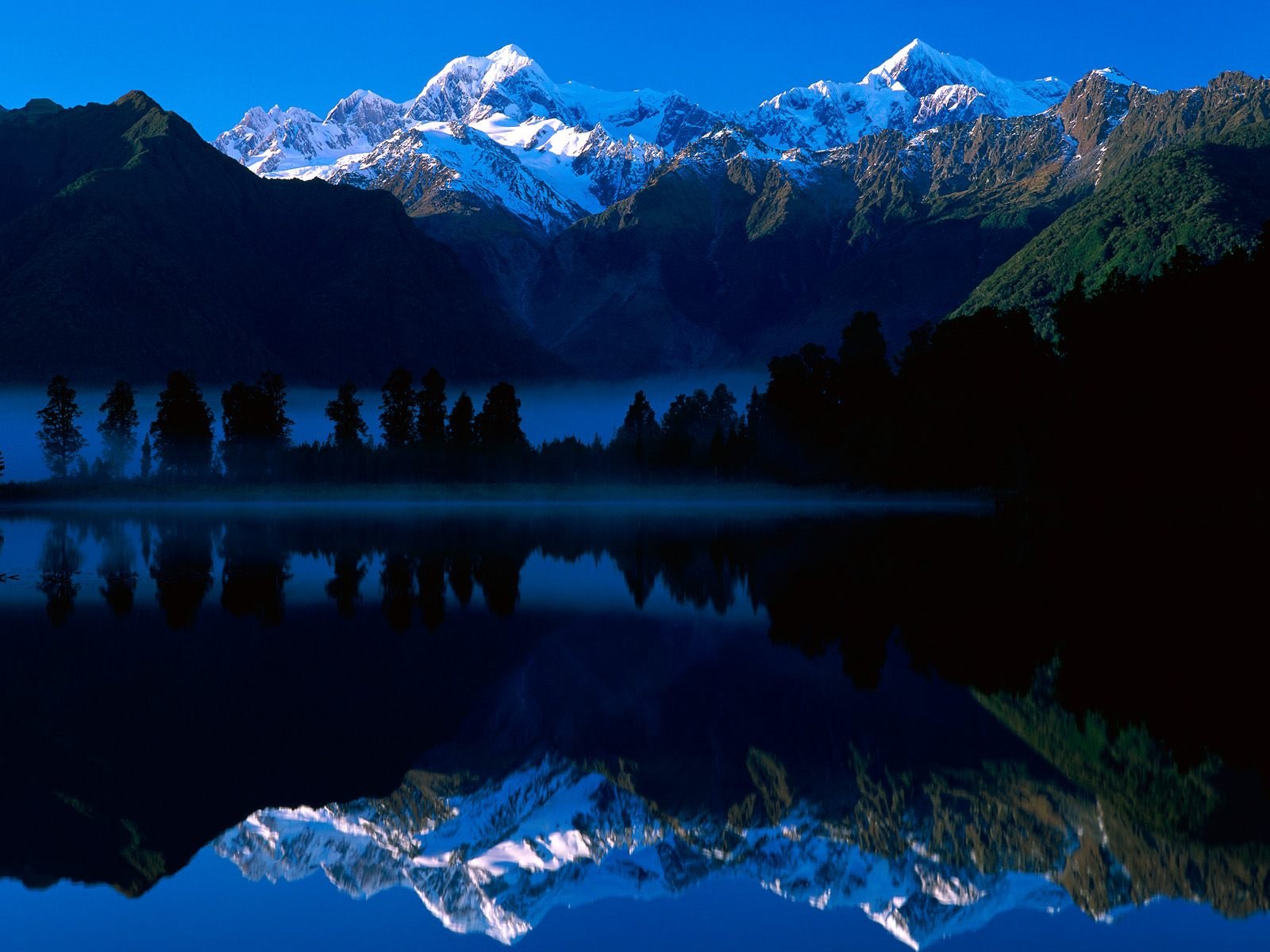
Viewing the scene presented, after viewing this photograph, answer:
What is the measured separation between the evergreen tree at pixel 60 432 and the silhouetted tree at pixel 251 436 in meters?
21.9

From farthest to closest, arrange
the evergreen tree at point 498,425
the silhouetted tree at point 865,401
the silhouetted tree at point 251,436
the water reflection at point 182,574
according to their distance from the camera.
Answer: the evergreen tree at point 498,425
the silhouetted tree at point 251,436
the silhouetted tree at point 865,401
the water reflection at point 182,574

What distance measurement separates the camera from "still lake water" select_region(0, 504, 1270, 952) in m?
11.1

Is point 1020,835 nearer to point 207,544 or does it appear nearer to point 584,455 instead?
point 207,544

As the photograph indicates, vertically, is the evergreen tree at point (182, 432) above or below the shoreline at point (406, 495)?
above

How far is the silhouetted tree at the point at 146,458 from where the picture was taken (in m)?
175

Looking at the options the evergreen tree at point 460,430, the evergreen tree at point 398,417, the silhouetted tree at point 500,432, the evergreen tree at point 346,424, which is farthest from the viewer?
the evergreen tree at point 346,424

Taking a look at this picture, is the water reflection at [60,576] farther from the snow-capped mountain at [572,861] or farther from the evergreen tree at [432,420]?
the evergreen tree at [432,420]

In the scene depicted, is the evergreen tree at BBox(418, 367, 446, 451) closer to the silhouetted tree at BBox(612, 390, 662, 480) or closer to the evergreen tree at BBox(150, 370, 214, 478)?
the silhouetted tree at BBox(612, 390, 662, 480)

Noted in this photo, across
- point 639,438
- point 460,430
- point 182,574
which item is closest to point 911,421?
point 639,438

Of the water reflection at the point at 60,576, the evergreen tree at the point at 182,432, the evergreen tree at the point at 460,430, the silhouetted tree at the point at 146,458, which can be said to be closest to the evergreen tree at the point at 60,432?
the silhouetted tree at the point at 146,458

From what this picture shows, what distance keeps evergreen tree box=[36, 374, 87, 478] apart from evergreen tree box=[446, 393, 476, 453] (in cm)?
5474

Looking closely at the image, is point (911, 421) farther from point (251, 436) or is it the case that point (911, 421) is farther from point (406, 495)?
point (251, 436)

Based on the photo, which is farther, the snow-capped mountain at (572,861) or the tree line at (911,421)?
the tree line at (911,421)

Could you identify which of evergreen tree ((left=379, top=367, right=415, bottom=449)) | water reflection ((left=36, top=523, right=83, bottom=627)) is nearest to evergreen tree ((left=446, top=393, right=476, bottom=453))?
evergreen tree ((left=379, top=367, right=415, bottom=449))
